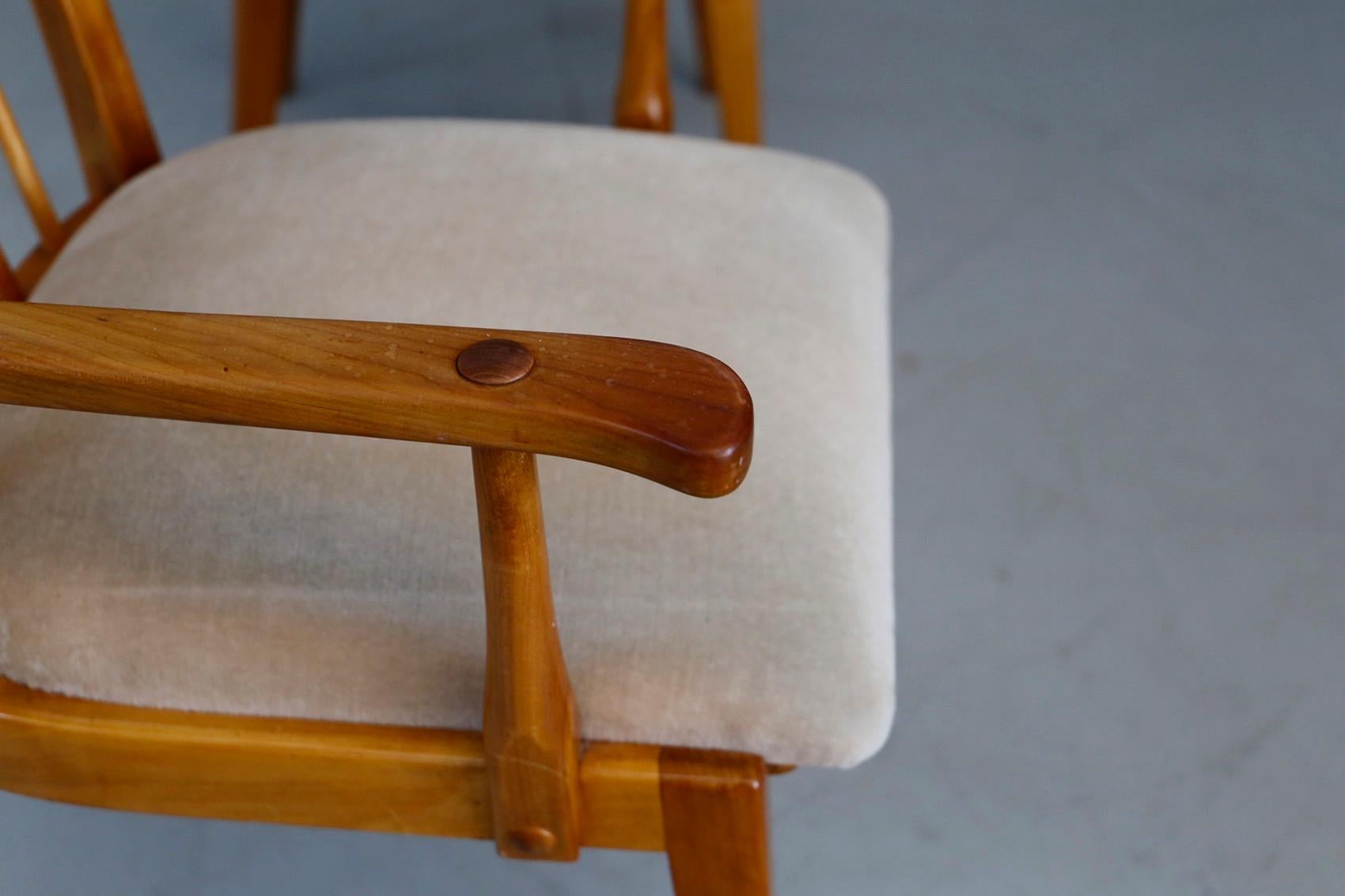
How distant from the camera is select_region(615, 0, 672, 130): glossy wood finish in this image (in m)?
0.75

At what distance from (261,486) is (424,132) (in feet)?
0.83

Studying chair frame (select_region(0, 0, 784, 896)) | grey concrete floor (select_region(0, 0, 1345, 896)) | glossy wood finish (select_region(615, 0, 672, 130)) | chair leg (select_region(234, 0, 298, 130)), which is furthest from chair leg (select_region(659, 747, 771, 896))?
chair leg (select_region(234, 0, 298, 130))

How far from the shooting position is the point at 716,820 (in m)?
0.52

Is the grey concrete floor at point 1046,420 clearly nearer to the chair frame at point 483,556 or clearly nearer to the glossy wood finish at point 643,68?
the chair frame at point 483,556

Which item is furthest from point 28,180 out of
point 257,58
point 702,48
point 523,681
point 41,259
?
point 702,48

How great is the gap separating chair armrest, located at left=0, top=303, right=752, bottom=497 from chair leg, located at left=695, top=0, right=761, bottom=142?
82 centimetres

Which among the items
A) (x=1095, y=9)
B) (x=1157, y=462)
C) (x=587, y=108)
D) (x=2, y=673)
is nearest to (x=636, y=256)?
(x=2, y=673)

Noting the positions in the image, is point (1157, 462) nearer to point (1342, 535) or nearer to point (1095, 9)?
point (1342, 535)

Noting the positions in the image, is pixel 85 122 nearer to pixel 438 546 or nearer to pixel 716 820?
pixel 438 546

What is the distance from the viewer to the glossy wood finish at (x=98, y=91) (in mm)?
682

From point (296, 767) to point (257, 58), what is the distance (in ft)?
2.84

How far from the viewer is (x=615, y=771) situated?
1.67 ft

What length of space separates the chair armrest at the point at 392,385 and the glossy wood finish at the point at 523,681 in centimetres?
3

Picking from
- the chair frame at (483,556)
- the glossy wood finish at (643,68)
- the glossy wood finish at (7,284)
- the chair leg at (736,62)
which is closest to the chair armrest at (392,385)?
the chair frame at (483,556)
